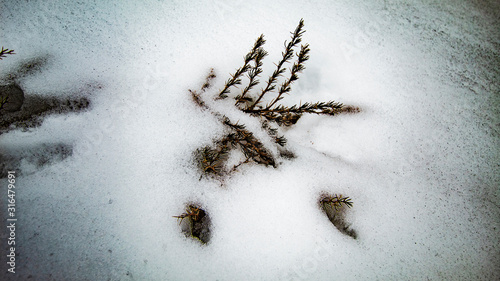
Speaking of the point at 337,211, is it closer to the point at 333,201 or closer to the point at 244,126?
the point at 333,201

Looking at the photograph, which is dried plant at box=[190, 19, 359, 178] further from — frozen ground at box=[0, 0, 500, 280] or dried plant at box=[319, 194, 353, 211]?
dried plant at box=[319, 194, 353, 211]

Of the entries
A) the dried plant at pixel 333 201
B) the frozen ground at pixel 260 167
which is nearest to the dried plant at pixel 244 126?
the frozen ground at pixel 260 167

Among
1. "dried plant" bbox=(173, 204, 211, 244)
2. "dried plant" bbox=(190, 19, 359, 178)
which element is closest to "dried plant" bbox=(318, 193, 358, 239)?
"dried plant" bbox=(190, 19, 359, 178)

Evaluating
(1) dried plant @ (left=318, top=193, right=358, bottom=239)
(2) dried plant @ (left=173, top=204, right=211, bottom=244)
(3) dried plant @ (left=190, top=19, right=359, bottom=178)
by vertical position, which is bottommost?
(2) dried plant @ (left=173, top=204, right=211, bottom=244)

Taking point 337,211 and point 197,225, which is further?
point 337,211

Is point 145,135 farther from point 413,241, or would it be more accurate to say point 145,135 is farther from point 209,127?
point 413,241

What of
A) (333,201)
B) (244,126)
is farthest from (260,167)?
(333,201)

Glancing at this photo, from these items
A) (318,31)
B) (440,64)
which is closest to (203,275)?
(318,31)

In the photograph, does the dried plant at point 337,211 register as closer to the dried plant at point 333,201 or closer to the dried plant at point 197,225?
the dried plant at point 333,201

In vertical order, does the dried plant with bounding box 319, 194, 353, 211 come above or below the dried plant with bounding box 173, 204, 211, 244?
above
